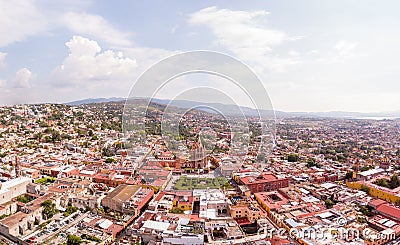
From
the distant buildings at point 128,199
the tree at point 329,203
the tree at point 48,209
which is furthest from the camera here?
the tree at point 329,203

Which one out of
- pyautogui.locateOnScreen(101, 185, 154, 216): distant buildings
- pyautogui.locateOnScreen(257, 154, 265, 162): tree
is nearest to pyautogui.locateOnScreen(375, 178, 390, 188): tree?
pyautogui.locateOnScreen(257, 154, 265, 162): tree

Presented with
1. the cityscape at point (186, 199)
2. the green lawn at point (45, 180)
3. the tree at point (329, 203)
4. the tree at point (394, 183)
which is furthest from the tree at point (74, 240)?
the tree at point (394, 183)

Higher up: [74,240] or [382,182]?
[382,182]

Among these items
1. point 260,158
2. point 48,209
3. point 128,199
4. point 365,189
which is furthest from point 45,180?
point 365,189

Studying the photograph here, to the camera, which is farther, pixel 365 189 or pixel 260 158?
pixel 260 158

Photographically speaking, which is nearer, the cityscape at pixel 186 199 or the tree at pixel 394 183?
the cityscape at pixel 186 199

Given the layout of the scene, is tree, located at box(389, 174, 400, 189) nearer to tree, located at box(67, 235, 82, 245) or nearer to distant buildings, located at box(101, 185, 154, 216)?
distant buildings, located at box(101, 185, 154, 216)

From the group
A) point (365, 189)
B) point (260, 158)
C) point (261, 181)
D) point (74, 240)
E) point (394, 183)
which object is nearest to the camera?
point (74, 240)

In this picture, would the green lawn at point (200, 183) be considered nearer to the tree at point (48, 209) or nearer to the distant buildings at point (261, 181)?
the distant buildings at point (261, 181)

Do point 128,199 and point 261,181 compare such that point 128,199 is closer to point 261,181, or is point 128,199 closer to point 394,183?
point 261,181

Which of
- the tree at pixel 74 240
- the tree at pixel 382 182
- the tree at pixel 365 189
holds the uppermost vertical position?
the tree at pixel 382 182

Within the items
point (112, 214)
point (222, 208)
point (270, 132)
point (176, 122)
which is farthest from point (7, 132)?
point (270, 132)
